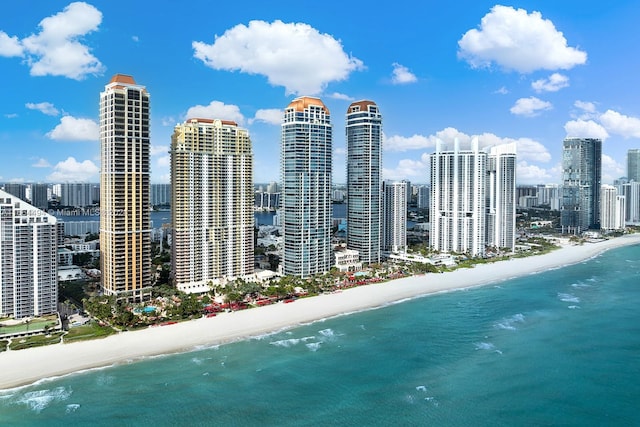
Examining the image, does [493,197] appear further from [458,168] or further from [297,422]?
[297,422]

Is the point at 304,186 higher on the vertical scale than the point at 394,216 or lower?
higher

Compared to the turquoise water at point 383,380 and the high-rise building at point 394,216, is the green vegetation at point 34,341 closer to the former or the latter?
the turquoise water at point 383,380

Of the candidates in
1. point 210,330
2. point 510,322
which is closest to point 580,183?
point 510,322

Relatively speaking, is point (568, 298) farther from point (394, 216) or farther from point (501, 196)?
point (501, 196)

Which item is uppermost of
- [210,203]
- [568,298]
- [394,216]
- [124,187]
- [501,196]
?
[124,187]

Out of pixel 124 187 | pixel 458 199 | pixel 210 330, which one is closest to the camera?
pixel 210 330

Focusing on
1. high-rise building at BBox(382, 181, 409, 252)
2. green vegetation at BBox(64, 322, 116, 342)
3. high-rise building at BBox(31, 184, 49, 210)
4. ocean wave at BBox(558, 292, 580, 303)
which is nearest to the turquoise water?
green vegetation at BBox(64, 322, 116, 342)

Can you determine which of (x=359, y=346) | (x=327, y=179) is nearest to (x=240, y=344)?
(x=359, y=346)
